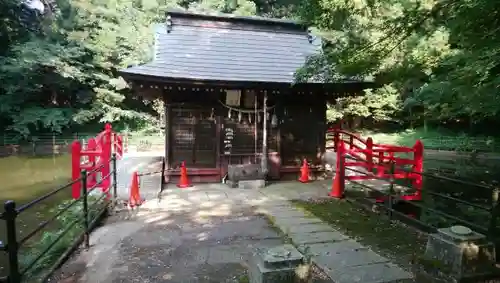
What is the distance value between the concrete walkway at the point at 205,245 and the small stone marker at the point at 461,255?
83 cm

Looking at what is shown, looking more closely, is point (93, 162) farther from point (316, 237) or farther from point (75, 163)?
point (316, 237)

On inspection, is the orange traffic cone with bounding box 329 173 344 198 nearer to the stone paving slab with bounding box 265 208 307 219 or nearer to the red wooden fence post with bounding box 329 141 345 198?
the red wooden fence post with bounding box 329 141 345 198

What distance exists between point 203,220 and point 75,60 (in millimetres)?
18621

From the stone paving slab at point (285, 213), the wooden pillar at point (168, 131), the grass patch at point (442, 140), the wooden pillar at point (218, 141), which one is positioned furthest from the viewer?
the grass patch at point (442, 140)

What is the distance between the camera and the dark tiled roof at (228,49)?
8.24 metres

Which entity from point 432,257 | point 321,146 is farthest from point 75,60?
point 432,257

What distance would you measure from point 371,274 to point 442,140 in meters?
19.6

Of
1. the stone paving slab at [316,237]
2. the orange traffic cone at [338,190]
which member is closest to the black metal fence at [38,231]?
the stone paving slab at [316,237]

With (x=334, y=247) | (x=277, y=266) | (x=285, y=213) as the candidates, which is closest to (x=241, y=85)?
(x=285, y=213)

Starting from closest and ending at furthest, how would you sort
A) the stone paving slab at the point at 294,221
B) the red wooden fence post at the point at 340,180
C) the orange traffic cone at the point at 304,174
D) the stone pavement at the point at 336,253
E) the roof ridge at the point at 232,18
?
the stone pavement at the point at 336,253
the stone paving slab at the point at 294,221
the red wooden fence post at the point at 340,180
the orange traffic cone at the point at 304,174
the roof ridge at the point at 232,18

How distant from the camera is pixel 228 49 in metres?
9.56

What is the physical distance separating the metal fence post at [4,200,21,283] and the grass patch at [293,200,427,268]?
3729 millimetres

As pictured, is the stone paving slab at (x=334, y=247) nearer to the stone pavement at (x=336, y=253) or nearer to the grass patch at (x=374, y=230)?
the stone pavement at (x=336, y=253)

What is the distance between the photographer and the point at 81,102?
21750mm
